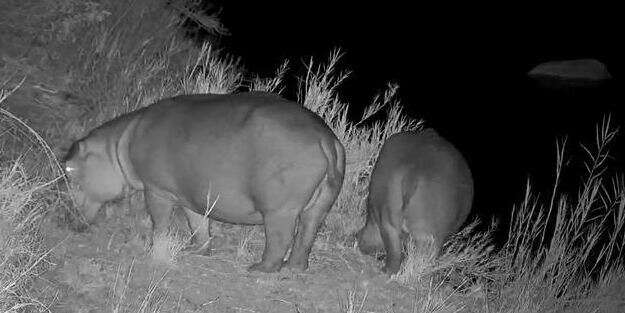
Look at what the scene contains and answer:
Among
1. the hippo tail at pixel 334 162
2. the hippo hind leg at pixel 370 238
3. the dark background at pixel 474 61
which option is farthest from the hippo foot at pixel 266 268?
the dark background at pixel 474 61

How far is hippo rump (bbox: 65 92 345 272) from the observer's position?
5172mm

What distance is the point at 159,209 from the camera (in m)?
5.74

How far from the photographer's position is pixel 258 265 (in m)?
5.53

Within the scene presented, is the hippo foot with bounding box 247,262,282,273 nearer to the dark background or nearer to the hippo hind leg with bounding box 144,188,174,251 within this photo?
the hippo hind leg with bounding box 144,188,174,251

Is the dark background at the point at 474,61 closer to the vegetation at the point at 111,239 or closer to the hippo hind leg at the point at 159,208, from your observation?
the vegetation at the point at 111,239

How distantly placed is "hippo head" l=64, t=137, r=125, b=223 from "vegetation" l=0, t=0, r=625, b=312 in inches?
5.6

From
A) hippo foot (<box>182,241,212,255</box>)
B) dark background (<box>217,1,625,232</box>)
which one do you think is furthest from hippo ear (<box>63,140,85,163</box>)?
dark background (<box>217,1,625,232</box>)

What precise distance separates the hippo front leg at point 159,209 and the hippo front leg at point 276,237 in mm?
717

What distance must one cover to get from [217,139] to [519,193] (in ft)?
29.6

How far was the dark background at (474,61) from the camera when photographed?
17.3 metres

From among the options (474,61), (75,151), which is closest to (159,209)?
(75,151)

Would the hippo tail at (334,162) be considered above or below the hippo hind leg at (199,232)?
above

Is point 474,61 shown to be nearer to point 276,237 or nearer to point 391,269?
point 391,269

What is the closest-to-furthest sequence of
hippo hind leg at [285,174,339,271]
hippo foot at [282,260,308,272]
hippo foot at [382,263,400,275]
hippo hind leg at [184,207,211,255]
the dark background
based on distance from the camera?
hippo hind leg at [285,174,339,271] → hippo foot at [282,260,308,272] → hippo hind leg at [184,207,211,255] → hippo foot at [382,263,400,275] → the dark background
